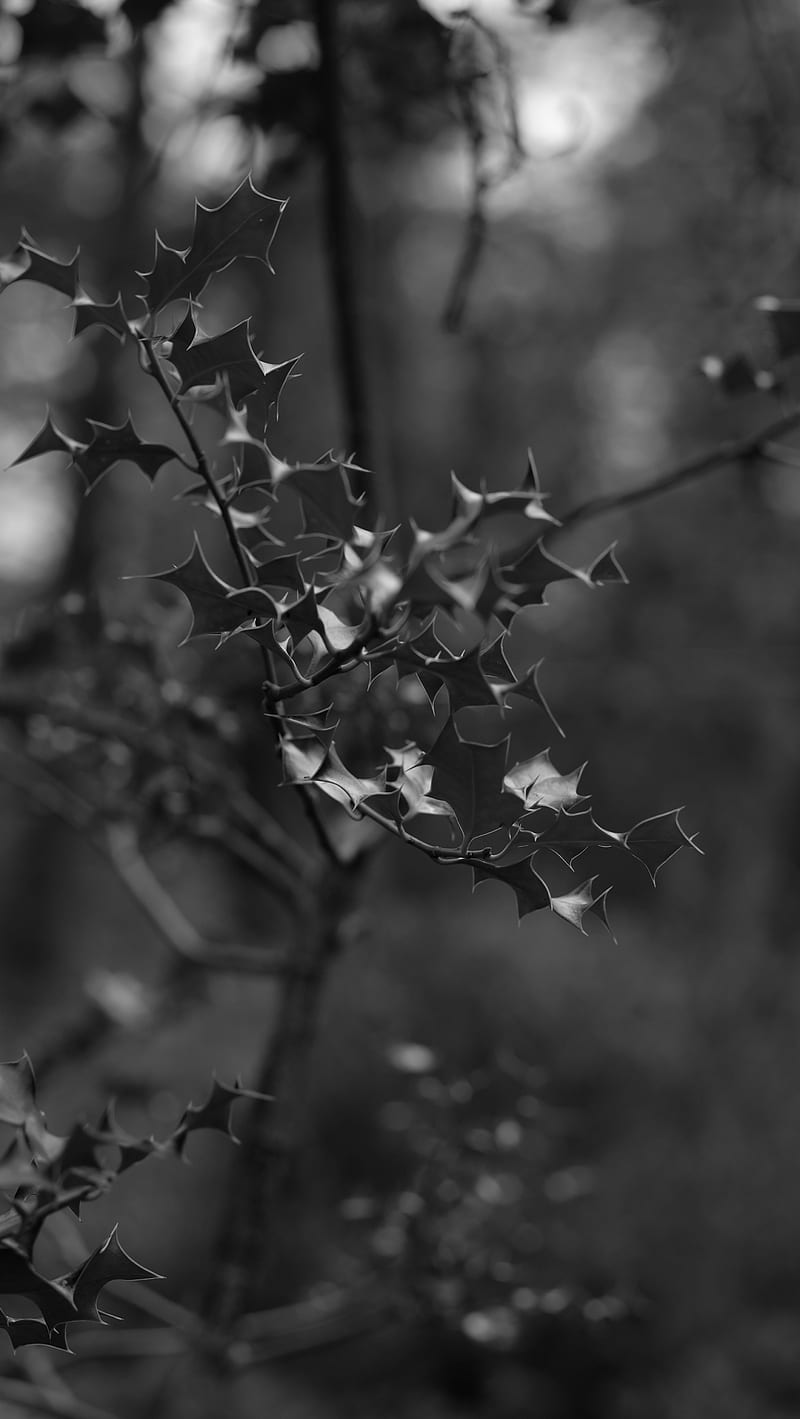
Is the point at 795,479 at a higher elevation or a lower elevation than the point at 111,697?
lower

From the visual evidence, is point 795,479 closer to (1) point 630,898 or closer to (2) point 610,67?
(1) point 630,898

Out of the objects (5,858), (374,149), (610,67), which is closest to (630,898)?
(5,858)

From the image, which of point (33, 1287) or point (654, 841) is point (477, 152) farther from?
point (33, 1287)

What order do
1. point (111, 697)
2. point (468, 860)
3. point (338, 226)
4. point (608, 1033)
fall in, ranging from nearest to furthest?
point (468, 860), point (338, 226), point (111, 697), point (608, 1033)

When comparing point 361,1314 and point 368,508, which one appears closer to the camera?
point 368,508

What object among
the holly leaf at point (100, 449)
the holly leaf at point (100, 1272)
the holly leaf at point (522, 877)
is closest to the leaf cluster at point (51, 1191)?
the holly leaf at point (100, 1272)

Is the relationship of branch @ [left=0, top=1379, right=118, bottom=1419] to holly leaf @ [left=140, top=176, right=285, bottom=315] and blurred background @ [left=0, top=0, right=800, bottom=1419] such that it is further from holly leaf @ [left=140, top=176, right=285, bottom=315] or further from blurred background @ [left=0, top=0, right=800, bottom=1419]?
holly leaf @ [left=140, top=176, right=285, bottom=315]
